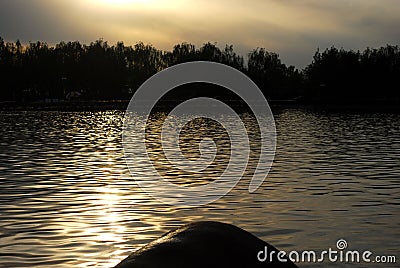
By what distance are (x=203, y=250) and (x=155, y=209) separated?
10705mm

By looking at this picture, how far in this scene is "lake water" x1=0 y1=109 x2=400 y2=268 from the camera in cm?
1232

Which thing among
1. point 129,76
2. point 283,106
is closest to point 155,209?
point 283,106

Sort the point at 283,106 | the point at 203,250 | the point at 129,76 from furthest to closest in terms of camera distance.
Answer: the point at 129,76, the point at 283,106, the point at 203,250

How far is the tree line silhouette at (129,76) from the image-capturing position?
145 metres

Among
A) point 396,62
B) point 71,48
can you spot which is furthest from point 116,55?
point 396,62

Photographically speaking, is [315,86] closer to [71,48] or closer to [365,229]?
[71,48]

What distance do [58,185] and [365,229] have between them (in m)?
10.1

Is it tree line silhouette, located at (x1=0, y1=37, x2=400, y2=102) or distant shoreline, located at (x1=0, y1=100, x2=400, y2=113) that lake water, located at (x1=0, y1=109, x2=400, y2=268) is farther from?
tree line silhouette, located at (x1=0, y1=37, x2=400, y2=102)

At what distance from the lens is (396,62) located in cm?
16150

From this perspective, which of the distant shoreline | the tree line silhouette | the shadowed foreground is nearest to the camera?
the shadowed foreground

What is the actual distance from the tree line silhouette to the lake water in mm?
119027

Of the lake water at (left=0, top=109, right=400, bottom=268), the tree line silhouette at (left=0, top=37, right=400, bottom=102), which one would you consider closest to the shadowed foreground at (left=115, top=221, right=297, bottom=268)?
the lake water at (left=0, top=109, right=400, bottom=268)

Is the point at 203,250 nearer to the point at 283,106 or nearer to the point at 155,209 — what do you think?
the point at 155,209

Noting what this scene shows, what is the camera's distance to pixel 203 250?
18.4 ft
